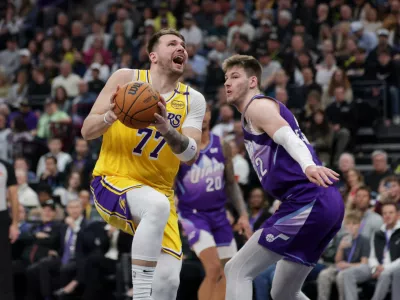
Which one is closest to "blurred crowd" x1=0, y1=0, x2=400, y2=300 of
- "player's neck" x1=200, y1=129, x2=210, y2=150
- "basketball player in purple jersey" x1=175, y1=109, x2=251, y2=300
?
"basketball player in purple jersey" x1=175, y1=109, x2=251, y2=300

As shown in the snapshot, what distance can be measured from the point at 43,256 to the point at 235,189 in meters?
4.08

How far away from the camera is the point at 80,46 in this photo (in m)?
20.9

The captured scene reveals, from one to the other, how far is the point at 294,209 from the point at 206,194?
285 centimetres

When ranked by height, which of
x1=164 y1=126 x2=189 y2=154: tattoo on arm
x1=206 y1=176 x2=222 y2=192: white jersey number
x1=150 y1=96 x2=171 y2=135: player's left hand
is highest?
x1=150 y1=96 x2=171 y2=135: player's left hand

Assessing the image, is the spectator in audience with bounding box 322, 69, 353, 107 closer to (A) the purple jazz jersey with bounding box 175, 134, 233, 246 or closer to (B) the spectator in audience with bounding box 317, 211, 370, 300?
(B) the spectator in audience with bounding box 317, 211, 370, 300

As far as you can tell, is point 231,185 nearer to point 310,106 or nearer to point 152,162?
point 152,162

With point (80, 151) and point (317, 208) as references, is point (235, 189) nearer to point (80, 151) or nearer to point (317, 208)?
point (317, 208)

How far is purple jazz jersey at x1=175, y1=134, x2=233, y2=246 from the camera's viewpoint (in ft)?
31.7

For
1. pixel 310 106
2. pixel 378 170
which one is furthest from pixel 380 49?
pixel 378 170

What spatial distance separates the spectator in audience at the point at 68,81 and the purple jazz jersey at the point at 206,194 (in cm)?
941

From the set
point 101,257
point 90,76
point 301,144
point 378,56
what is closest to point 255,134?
point 301,144

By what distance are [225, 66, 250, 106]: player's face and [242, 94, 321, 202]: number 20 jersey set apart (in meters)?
0.29

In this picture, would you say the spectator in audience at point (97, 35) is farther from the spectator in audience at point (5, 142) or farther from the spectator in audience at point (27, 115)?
the spectator in audience at point (5, 142)

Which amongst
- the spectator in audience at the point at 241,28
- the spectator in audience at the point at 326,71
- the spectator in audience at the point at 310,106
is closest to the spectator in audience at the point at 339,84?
the spectator in audience at the point at 310,106
